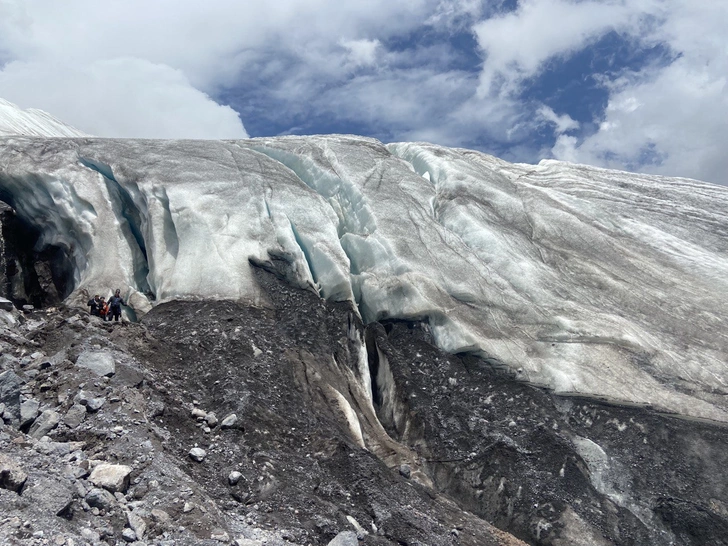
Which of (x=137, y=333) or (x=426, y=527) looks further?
(x=137, y=333)

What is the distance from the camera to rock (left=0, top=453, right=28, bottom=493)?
7.93 metres

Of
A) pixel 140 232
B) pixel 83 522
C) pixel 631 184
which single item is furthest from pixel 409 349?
pixel 631 184

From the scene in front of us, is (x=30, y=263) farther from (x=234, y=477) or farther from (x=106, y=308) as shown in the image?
(x=234, y=477)

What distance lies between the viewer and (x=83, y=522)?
8.26 m

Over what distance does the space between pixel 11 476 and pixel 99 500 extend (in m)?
1.23

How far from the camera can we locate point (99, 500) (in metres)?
8.70

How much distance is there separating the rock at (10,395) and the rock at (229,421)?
142 inches

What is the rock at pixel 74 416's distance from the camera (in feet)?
34.9

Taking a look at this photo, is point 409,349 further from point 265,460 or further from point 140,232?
point 140,232

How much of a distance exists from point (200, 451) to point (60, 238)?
484 inches

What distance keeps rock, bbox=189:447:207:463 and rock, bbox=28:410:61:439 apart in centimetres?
230

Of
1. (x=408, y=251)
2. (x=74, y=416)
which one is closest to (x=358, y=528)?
(x=74, y=416)

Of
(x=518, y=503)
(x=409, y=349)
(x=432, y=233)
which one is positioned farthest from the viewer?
(x=432, y=233)

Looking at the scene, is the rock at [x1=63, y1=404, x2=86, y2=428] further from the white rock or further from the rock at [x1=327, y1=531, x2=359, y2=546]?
the rock at [x1=327, y1=531, x2=359, y2=546]
